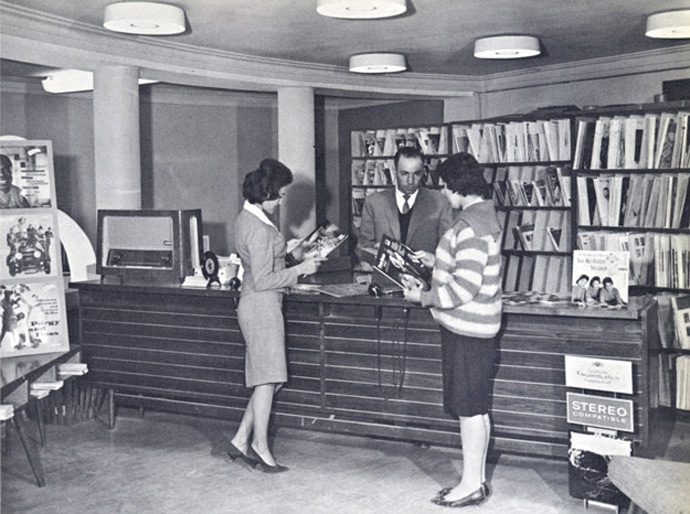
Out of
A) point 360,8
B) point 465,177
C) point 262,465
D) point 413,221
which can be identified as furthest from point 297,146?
point 465,177

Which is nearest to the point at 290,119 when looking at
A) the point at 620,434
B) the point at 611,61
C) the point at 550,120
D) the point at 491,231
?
the point at 550,120

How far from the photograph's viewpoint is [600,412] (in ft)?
13.0

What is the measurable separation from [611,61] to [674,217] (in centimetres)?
263

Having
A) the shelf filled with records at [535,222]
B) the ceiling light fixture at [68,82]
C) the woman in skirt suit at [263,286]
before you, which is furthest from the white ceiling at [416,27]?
the woman in skirt suit at [263,286]

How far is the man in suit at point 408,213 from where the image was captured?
16.9ft

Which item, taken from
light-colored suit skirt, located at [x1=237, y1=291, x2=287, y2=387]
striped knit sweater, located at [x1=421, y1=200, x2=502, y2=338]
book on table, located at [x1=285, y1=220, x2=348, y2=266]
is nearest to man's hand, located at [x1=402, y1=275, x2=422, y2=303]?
striped knit sweater, located at [x1=421, y1=200, x2=502, y2=338]

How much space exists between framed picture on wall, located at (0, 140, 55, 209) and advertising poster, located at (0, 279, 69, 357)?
461 millimetres

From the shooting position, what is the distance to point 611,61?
798 cm

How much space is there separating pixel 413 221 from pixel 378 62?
8.35 feet

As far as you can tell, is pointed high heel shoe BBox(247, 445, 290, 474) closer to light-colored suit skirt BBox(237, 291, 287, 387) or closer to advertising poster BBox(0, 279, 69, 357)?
light-colored suit skirt BBox(237, 291, 287, 387)

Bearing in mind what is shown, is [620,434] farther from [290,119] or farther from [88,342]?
[290,119]

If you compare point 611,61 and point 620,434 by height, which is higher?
point 611,61

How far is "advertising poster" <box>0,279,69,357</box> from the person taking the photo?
176 inches

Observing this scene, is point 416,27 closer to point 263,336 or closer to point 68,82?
point 263,336
